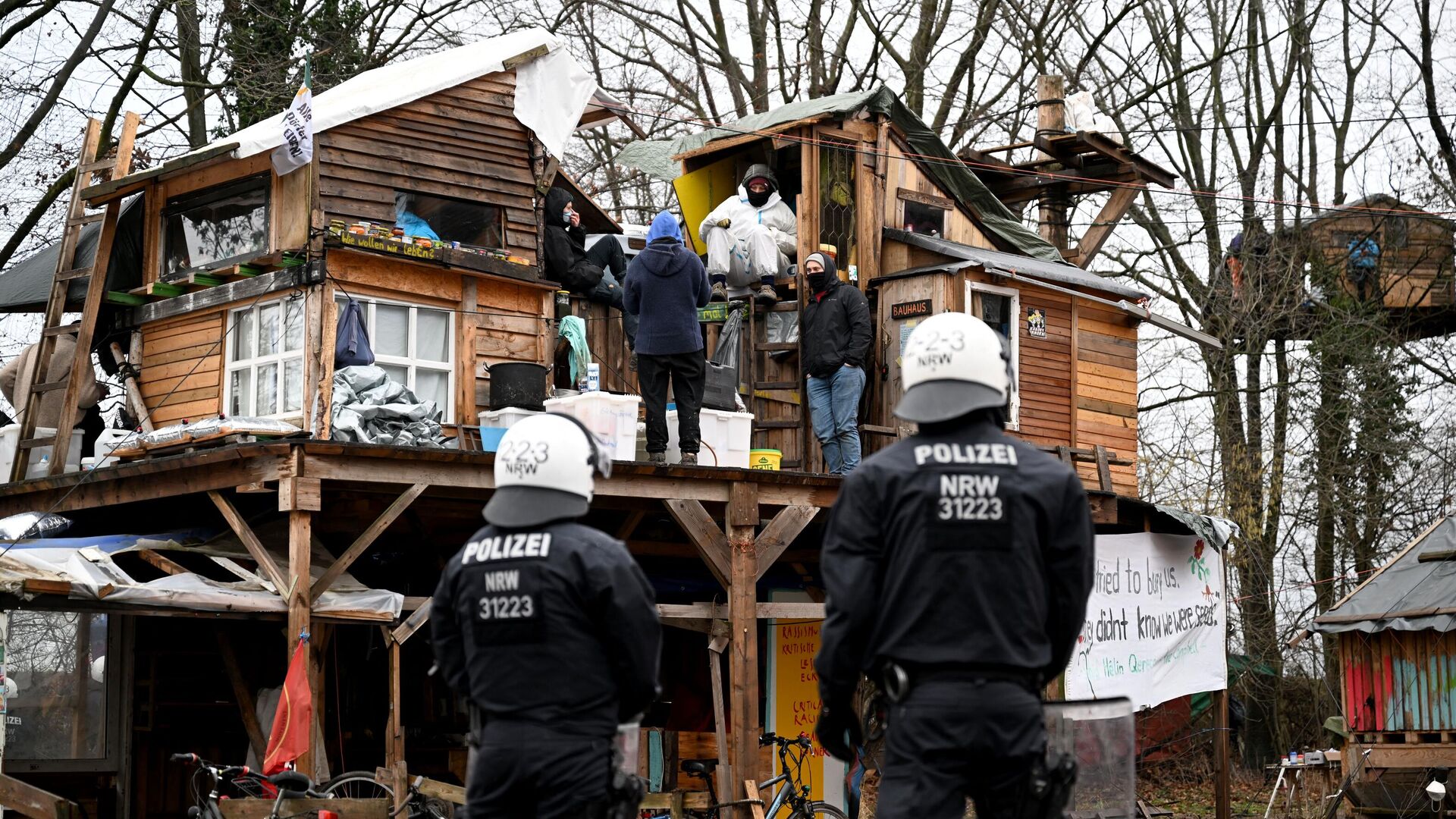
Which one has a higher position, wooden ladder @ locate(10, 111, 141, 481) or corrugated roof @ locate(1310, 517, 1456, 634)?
wooden ladder @ locate(10, 111, 141, 481)

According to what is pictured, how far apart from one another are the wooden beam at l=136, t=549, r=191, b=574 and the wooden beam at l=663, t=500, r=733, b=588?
391 centimetres

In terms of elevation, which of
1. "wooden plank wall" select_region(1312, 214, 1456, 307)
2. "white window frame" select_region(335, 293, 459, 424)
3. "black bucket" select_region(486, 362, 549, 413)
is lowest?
"black bucket" select_region(486, 362, 549, 413)

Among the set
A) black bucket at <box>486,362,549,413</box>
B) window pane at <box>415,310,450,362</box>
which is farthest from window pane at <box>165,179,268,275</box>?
black bucket at <box>486,362,549,413</box>

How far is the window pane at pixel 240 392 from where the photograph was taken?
48.9ft

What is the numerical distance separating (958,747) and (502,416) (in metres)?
9.79

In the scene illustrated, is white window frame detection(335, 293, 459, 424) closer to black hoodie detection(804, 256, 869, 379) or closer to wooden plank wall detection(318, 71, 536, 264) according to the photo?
wooden plank wall detection(318, 71, 536, 264)

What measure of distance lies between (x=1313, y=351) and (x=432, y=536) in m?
16.6

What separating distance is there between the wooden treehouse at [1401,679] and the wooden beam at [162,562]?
11.7 m

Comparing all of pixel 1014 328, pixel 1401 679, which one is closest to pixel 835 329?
pixel 1014 328

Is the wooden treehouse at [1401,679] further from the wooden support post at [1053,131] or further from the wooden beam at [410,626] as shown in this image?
the wooden beam at [410,626]

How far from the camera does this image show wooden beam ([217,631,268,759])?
555 inches

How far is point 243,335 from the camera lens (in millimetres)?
15070

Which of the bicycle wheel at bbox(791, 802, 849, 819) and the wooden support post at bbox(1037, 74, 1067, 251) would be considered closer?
the bicycle wheel at bbox(791, 802, 849, 819)

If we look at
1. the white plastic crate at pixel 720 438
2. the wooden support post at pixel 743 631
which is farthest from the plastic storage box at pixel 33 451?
the wooden support post at pixel 743 631
